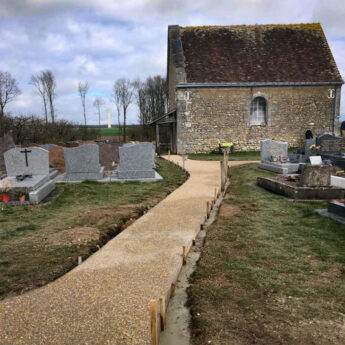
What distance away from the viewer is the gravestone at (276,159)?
12.9 m

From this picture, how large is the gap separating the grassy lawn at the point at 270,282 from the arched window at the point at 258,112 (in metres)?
17.1

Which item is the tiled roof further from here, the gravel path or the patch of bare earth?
the gravel path

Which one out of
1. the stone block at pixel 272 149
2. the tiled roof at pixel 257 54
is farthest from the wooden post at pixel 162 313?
the tiled roof at pixel 257 54

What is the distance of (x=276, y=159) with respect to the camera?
13984 millimetres

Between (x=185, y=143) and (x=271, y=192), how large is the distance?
13.4 meters

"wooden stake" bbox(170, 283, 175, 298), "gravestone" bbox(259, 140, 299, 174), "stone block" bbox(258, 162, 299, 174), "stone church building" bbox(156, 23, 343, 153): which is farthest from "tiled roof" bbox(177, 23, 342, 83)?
"wooden stake" bbox(170, 283, 175, 298)

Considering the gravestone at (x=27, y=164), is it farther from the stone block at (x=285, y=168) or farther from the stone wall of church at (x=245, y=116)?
the stone wall of church at (x=245, y=116)

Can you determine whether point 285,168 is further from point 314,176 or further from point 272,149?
point 314,176

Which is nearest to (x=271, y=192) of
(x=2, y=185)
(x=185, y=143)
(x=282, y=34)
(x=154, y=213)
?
(x=154, y=213)

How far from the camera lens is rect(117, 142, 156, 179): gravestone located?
40.2 ft

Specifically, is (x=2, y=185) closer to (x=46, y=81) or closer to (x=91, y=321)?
(x=91, y=321)

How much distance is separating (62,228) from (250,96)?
19.1 metres

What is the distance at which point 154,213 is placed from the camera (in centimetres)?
743

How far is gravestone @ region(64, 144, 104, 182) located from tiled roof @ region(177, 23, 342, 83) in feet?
40.1
